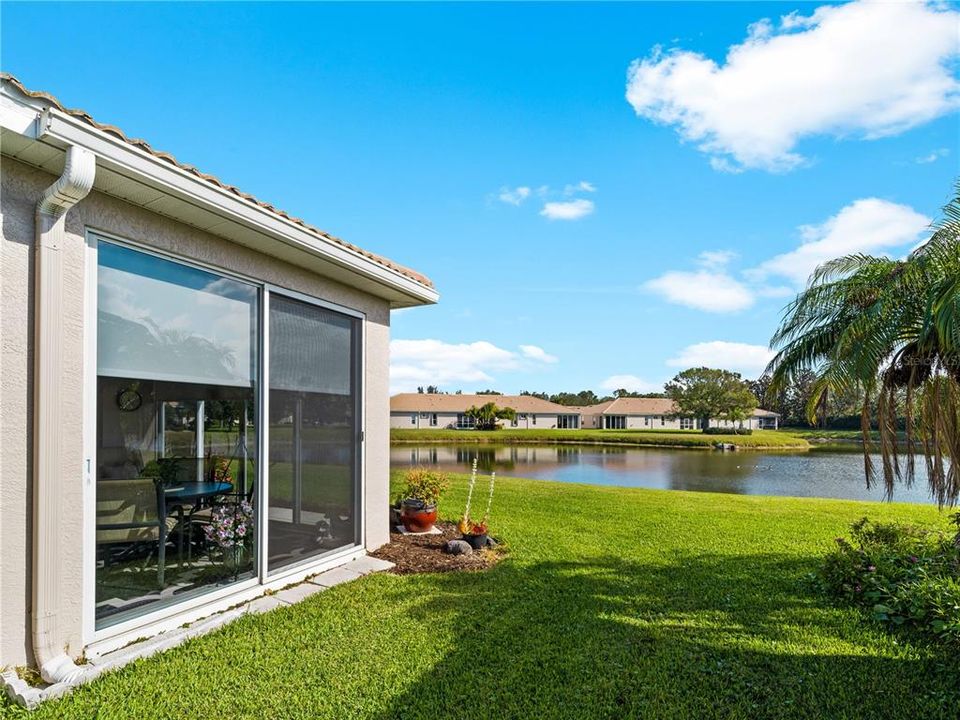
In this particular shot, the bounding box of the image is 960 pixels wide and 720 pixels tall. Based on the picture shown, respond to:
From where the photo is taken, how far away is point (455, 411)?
5906cm

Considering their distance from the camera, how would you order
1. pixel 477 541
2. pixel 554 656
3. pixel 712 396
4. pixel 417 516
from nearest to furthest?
pixel 554 656 → pixel 477 541 → pixel 417 516 → pixel 712 396

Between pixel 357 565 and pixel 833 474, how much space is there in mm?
21632

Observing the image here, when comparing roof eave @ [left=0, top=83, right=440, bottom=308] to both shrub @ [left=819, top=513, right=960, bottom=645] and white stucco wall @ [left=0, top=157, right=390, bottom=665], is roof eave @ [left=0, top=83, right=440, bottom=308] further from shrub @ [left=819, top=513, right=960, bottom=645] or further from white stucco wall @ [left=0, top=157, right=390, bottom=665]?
shrub @ [left=819, top=513, right=960, bottom=645]

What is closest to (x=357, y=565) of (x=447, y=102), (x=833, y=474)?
(x=447, y=102)

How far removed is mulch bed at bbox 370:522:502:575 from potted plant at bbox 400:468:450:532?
0.68ft

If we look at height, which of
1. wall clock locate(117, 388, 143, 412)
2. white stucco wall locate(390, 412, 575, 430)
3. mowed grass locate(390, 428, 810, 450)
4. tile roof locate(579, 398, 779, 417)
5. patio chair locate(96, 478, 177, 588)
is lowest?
mowed grass locate(390, 428, 810, 450)

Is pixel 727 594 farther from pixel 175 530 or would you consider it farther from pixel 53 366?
pixel 53 366

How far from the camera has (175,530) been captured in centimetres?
436

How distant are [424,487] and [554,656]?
399 centimetres

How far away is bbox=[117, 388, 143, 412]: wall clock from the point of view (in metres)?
3.84

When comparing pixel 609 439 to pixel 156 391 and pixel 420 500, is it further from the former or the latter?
pixel 156 391

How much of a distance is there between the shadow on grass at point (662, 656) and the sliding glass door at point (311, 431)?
53.5 inches

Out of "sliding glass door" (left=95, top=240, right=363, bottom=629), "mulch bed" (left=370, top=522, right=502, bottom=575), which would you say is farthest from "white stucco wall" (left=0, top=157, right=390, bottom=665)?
"mulch bed" (left=370, top=522, right=502, bottom=575)

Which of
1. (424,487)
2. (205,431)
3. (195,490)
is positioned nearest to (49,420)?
(205,431)
